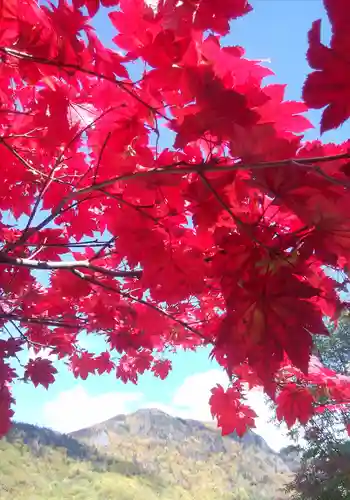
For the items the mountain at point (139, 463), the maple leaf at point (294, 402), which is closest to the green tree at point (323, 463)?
the mountain at point (139, 463)

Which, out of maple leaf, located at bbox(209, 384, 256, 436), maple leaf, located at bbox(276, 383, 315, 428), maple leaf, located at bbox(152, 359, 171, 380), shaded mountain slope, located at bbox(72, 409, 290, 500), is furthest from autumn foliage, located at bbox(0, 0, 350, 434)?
shaded mountain slope, located at bbox(72, 409, 290, 500)

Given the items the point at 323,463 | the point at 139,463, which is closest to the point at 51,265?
the point at 323,463

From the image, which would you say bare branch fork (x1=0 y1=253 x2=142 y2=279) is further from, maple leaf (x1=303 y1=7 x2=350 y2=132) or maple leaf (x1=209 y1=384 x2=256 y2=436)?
maple leaf (x1=209 y1=384 x2=256 y2=436)

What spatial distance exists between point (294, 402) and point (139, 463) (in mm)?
14733

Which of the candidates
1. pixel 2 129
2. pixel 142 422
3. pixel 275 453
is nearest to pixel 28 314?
pixel 2 129

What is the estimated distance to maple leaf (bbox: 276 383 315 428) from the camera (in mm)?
1685

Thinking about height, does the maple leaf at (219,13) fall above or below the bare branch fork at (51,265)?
above

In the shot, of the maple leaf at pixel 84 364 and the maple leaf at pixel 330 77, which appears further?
the maple leaf at pixel 84 364

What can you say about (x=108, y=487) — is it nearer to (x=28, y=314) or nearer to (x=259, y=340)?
(x=28, y=314)

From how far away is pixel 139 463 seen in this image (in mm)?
14445

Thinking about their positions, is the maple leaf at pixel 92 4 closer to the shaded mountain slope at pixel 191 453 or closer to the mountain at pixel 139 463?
the mountain at pixel 139 463

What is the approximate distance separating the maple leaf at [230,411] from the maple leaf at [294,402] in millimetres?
437

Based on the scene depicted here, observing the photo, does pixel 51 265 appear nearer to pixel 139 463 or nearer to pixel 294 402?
pixel 294 402

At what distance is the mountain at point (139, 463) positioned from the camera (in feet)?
36.8
